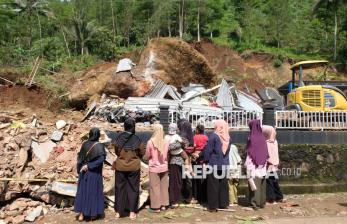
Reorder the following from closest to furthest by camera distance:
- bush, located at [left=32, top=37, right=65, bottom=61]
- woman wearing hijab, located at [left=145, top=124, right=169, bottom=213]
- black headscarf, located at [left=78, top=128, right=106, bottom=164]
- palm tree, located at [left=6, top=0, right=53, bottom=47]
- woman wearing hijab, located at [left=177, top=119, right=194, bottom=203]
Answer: black headscarf, located at [left=78, top=128, right=106, bottom=164] → woman wearing hijab, located at [left=145, top=124, right=169, bottom=213] → woman wearing hijab, located at [left=177, top=119, right=194, bottom=203] → bush, located at [left=32, top=37, right=65, bottom=61] → palm tree, located at [left=6, top=0, right=53, bottom=47]

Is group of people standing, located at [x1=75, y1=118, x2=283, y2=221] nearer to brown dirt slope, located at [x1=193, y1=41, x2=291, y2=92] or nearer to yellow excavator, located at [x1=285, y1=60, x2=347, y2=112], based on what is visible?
yellow excavator, located at [x1=285, y1=60, x2=347, y2=112]

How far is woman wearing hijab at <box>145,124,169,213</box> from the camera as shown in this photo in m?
7.13

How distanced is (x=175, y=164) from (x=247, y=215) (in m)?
1.58

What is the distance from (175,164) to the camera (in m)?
7.42

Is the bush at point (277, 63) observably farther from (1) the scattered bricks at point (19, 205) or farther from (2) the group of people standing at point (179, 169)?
(1) the scattered bricks at point (19, 205)

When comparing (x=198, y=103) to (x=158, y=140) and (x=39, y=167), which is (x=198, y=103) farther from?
(x=158, y=140)

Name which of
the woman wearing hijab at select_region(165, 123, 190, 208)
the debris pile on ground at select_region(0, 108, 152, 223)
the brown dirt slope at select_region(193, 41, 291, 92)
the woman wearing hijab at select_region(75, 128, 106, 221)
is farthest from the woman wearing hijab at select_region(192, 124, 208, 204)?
the brown dirt slope at select_region(193, 41, 291, 92)

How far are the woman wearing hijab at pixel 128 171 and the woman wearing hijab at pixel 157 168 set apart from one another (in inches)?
11.4

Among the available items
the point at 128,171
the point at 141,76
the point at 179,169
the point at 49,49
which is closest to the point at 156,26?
the point at 49,49

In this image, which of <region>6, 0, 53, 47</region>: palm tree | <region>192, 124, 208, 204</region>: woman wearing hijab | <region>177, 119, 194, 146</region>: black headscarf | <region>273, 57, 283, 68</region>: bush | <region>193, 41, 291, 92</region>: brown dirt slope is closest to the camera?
<region>192, 124, 208, 204</region>: woman wearing hijab

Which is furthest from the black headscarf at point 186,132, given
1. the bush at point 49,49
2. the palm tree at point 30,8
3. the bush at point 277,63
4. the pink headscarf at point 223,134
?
the palm tree at point 30,8

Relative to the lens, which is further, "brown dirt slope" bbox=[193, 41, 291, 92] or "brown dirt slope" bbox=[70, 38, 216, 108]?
"brown dirt slope" bbox=[193, 41, 291, 92]

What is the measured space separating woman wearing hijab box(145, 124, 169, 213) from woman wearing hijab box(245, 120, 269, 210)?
62.6 inches

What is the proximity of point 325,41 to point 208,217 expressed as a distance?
29.8 meters
